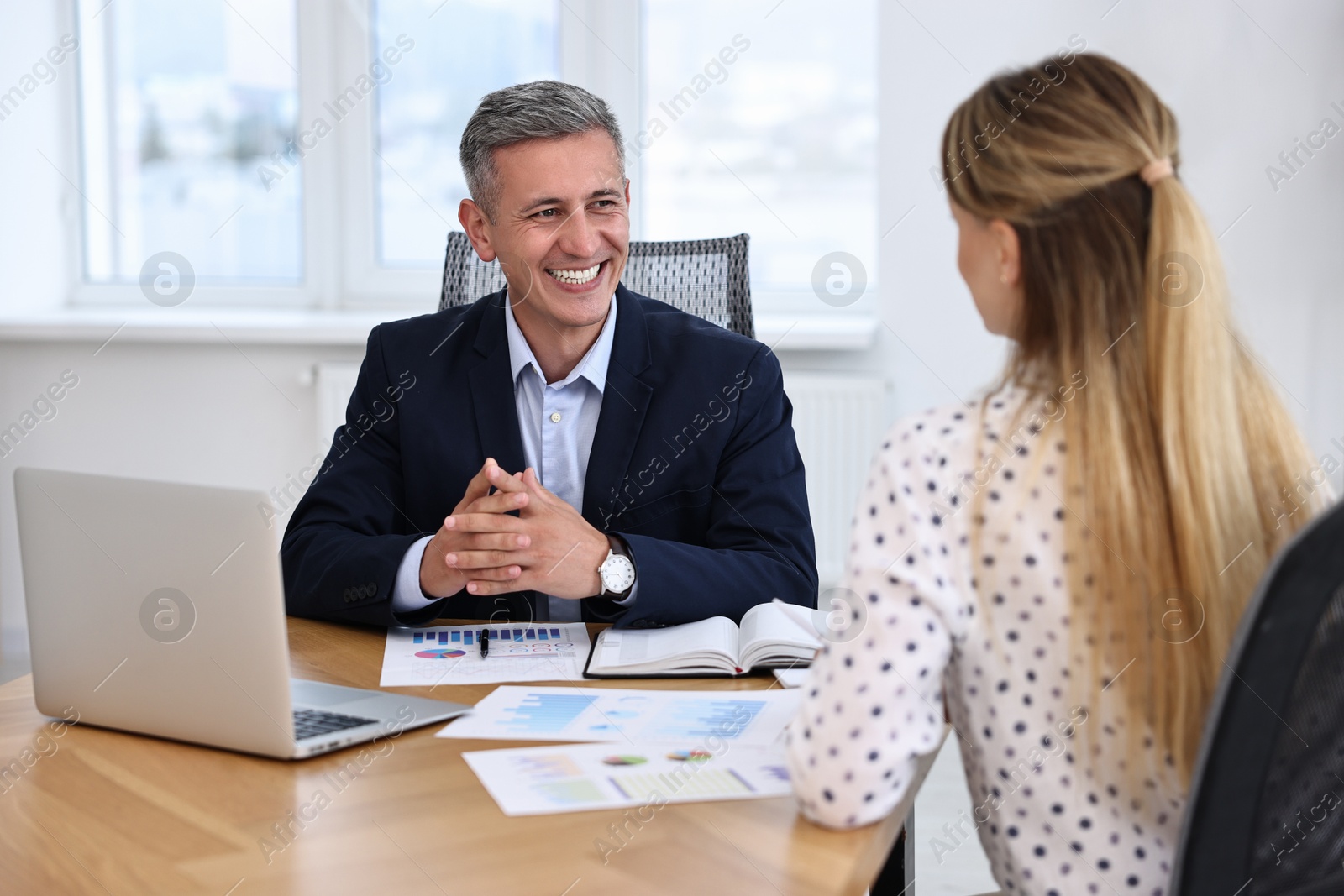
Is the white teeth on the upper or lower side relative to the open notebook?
upper

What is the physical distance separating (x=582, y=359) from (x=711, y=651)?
659mm

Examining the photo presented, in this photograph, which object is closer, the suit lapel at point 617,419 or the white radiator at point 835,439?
the suit lapel at point 617,419

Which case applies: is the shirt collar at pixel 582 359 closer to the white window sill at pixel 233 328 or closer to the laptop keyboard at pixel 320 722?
the laptop keyboard at pixel 320 722

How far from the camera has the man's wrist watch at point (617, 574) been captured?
1.48 meters

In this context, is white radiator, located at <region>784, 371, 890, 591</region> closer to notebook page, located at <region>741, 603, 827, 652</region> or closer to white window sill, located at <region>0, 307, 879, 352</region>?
white window sill, located at <region>0, 307, 879, 352</region>

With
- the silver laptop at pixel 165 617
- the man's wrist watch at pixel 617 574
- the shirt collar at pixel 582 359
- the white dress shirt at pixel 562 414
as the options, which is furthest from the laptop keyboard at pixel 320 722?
the shirt collar at pixel 582 359

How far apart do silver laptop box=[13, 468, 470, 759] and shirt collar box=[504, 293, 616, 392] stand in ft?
2.40

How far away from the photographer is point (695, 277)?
2.03m

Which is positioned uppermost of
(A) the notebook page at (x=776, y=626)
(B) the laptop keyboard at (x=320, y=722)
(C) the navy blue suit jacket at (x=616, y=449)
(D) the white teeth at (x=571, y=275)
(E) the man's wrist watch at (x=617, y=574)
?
(D) the white teeth at (x=571, y=275)

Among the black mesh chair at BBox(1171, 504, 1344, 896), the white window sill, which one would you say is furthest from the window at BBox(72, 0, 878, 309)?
the black mesh chair at BBox(1171, 504, 1344, 896)

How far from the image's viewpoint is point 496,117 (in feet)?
5.90

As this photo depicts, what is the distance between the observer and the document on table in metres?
1.32

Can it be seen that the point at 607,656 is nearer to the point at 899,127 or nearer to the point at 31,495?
the point at 31,495

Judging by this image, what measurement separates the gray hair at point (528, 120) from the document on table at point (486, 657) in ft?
2.26
